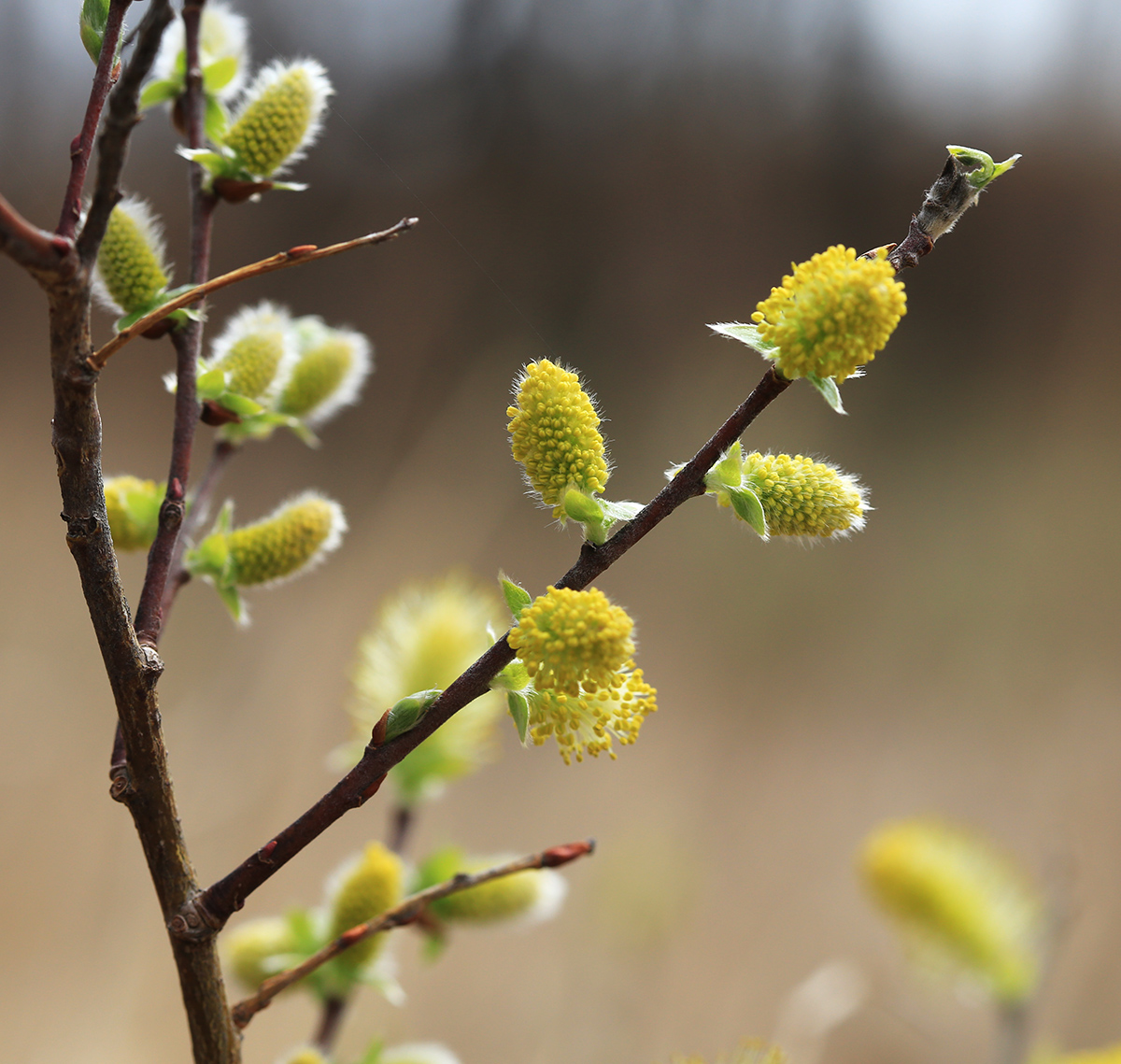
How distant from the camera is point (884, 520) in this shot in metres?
2.44

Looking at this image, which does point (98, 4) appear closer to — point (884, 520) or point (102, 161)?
point (102, 161)

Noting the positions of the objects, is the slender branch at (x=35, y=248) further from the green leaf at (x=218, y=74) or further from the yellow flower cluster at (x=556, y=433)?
the green leaf at (x=218, y=74)

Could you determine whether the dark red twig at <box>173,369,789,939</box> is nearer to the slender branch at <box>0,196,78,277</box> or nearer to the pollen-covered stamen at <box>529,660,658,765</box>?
the pollen-covered stamen at <box>529,660,658,765</box>

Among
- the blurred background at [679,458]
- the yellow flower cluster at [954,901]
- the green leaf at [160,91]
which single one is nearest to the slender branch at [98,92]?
the green leaf at [160,91]

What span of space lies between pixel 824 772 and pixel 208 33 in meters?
2.15

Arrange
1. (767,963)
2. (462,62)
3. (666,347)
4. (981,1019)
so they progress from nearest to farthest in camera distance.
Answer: (981,1019) < (767,963) < (462,62) < (666,347)

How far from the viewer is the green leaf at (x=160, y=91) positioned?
377mm

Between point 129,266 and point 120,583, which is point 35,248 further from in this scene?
point 129,266

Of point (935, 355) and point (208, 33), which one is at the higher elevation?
point (208, 33)

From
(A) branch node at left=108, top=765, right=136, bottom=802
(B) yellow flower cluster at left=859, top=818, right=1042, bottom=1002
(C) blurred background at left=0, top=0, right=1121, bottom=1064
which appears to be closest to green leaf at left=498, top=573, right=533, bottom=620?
(A) branch node at left=108, top=765, right=136, bottom=802

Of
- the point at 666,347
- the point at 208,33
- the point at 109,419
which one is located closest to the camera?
the point at 208,33

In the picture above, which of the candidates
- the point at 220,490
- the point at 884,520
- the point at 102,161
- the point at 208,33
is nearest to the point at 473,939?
the point at 220,490

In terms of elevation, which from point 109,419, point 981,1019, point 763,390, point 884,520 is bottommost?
point 981,1019

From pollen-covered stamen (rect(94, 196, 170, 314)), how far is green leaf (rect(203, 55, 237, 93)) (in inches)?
2.8
